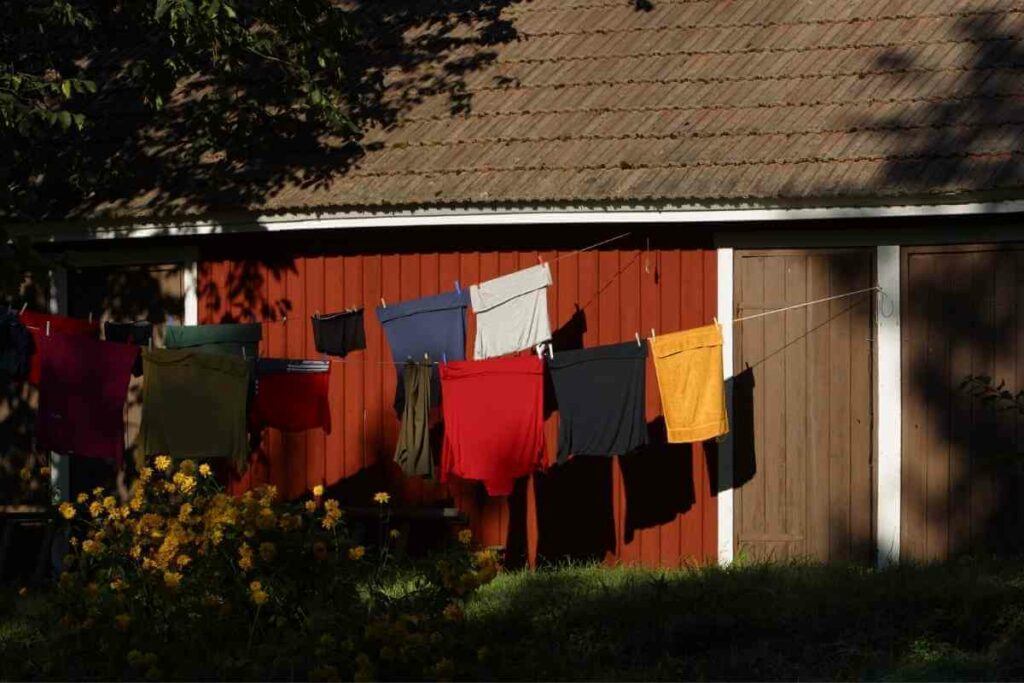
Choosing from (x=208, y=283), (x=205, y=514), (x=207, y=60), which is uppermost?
(x=207, y=60)

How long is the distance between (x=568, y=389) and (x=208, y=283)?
10.9ft

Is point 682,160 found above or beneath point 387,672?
above

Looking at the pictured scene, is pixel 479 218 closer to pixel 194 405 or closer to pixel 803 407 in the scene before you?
pixel 194 405

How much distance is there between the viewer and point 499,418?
10625 mm

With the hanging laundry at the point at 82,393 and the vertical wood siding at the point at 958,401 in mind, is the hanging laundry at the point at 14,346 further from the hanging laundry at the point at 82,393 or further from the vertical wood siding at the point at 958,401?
the vertical wood siding at the point at 958,401

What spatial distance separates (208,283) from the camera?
1246cm

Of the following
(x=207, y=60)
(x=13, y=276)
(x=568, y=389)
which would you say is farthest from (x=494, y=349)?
(x=207, y=60)

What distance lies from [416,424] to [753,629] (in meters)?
3.12

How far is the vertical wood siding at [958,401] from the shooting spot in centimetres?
1095

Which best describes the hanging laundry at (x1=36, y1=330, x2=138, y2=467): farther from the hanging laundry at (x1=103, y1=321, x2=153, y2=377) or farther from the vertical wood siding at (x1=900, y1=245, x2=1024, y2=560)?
the vertical wood siding at (x1=900, y1=245, x2=1024, y2=560)

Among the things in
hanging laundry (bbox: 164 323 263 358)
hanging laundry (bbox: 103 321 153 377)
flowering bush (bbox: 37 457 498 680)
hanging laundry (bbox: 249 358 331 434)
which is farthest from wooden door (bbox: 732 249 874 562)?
hanging laundry (bbox: 103 321 153 377)

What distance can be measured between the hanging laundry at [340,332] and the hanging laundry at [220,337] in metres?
0.42

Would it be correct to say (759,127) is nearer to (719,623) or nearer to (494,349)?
(494,349)

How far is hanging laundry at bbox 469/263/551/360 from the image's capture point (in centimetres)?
Result: 1075
